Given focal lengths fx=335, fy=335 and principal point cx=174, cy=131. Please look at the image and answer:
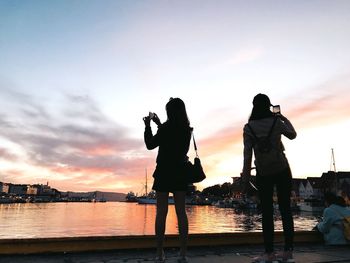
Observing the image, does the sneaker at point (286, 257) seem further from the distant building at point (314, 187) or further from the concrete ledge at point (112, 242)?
the distant building at point (314, 187)

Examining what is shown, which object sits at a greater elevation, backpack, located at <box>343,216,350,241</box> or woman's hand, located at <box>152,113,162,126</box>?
woman's hand, located at <box>152,113,162,126</box>

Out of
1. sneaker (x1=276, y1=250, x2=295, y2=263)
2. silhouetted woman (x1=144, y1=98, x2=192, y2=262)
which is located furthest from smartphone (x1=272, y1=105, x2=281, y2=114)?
sneaker (x1=276, y1=250, x2=295, y2=263)

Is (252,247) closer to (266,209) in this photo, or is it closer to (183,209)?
(266,209)

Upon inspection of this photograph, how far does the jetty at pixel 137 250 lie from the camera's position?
14.5 feet

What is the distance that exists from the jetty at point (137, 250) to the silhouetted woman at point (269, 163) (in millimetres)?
509

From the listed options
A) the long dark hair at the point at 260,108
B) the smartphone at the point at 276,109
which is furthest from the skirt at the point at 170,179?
the smartphone at the point at 276,109

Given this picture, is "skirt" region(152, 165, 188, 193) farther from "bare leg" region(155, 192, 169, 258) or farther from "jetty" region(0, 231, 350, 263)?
"jetty" region(0, 231, 350, 263)

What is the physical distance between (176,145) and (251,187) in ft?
4.05

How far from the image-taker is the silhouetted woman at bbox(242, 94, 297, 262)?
438cm

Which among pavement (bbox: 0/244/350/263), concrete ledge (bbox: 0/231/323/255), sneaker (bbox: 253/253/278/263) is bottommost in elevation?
pavement (bbox: 0/244/350/263)

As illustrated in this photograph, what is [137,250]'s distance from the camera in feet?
16.9

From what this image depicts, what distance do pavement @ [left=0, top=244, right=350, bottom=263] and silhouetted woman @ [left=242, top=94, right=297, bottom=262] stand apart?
51cm

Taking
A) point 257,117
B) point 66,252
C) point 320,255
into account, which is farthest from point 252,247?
point 66,252

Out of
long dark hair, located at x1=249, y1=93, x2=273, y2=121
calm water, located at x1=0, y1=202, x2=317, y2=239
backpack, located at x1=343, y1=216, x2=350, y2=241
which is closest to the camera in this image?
long dark hair, located at x1=249, y1=93, x2=273, y2=121
